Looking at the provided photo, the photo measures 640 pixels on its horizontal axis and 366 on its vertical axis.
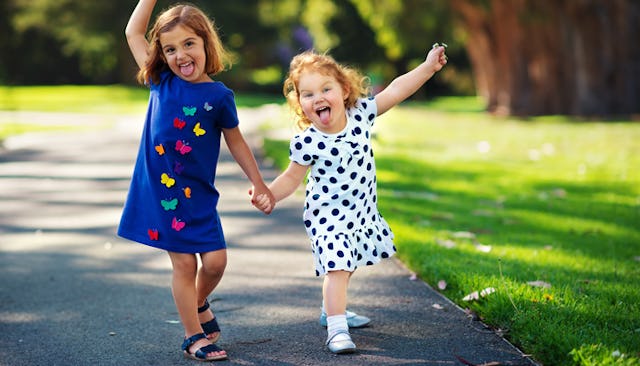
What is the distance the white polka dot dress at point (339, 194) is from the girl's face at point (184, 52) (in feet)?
1.83

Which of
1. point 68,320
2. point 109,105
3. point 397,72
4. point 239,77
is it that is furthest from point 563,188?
point 239,77

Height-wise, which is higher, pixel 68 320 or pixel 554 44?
pixel 554 44

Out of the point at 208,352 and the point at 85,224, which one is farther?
the point at 85,224

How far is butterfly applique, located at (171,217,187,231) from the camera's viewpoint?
3650 millimetres

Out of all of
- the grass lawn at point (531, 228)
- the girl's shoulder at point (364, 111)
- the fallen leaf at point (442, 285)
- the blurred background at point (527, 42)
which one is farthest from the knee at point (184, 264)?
the blurred background at point (527, 42)

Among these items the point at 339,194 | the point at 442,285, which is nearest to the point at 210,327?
the point at 339,194

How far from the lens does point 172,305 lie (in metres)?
4.68

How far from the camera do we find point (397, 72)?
41875 millimetres

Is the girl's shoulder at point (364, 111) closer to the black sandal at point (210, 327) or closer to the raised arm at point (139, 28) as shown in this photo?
the raised arm at point (139, 28)

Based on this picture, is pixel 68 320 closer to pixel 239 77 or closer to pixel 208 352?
pixel 208 352

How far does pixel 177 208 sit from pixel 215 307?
113 cm

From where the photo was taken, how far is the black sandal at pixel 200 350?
144 inches

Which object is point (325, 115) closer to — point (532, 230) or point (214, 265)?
point (214, 265)

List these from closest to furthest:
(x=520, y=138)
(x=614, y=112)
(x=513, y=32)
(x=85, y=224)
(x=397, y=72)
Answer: (x=85, y=224) → (x=520, y=138) → (x=614, y=112) → (x=513, y=32) → (x=397, y=72)
